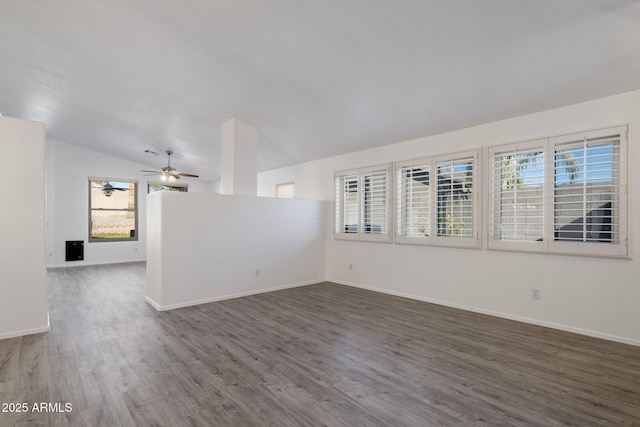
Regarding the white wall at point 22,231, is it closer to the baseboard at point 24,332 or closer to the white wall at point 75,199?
the baseboard at point 24,332

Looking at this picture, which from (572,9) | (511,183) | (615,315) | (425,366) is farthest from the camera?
(511,183)

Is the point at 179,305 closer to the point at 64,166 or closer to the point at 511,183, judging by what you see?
the point at 511,183

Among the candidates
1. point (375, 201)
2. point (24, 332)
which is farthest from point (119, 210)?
point (375, 201)

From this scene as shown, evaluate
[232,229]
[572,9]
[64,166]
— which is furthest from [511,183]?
[64,166]

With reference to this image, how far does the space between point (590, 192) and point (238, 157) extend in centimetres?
491

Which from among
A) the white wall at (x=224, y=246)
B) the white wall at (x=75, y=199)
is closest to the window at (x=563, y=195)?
the white wall at (x=224, y=246)

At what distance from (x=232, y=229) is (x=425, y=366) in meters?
3.56

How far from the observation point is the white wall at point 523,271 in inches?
129

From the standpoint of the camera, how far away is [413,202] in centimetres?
514

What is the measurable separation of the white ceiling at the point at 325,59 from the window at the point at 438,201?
0.55 metres

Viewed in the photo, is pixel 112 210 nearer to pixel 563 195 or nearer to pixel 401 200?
pixel 401 200

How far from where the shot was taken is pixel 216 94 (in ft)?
14.5

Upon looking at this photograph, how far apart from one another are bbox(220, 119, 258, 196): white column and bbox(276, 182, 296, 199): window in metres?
2.11

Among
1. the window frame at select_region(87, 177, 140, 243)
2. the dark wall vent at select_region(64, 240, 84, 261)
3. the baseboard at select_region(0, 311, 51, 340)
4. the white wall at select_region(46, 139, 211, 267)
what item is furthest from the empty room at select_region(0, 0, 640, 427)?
the dark wall vent at select_region(64, 240, 84, 261)
